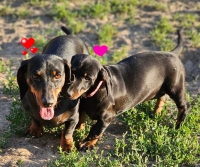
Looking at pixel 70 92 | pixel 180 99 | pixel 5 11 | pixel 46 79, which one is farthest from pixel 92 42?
pixel 46 79

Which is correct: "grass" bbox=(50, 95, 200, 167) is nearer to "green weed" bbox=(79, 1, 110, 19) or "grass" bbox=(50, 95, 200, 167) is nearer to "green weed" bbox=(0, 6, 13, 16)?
"green weed" bbox=(79, 1, 110, 19)

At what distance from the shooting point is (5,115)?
19.4 feet

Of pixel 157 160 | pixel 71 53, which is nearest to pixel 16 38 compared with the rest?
pixel 71 53

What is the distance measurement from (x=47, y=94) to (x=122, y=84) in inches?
56.6

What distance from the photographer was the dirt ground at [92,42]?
5.50 meters

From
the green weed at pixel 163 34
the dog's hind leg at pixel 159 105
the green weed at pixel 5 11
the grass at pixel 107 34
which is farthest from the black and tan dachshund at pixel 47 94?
the green weed at pixel 5 11

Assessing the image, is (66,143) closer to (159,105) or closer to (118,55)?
(159,105)

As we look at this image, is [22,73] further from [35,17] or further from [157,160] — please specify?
[35,17]

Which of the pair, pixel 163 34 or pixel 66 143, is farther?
pixel 163 34

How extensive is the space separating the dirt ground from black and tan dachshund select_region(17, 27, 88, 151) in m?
0.22

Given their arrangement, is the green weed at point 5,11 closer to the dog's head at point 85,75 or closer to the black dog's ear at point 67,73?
the dog's head at point 85,75

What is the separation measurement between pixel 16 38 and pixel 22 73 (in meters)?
3.73

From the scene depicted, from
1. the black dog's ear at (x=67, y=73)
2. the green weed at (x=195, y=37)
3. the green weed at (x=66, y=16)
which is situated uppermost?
the black dog's ear at (x=67, y=73)

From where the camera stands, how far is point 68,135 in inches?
208
